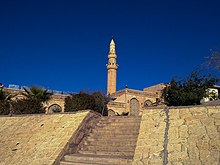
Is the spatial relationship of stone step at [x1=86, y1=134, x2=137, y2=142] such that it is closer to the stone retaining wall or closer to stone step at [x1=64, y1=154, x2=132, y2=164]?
the stone retaining wall

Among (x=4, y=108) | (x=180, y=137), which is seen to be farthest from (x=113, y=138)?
(x=4, y=108)

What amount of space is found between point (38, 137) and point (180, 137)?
5035 mm

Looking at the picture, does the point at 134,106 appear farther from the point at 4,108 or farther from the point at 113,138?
the point at 113,138

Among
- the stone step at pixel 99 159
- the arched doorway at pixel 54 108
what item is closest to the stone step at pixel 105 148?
the stone step at pixel 99 159

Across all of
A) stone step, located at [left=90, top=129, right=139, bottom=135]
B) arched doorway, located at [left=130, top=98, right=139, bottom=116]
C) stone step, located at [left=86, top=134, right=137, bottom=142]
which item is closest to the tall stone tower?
arched doorway, located at [left=130, top=98, right=139, bottom=116]

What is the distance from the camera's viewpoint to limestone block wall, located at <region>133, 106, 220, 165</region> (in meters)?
5.66

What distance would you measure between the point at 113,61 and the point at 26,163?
39.1 metres

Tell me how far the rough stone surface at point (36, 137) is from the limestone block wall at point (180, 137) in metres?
2.62

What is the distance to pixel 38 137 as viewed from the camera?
856 cm

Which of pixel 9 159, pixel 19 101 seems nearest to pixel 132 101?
pixel 19 101

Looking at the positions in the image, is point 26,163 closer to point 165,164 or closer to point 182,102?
point 165,164

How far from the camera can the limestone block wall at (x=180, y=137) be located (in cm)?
566

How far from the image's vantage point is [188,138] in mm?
6344

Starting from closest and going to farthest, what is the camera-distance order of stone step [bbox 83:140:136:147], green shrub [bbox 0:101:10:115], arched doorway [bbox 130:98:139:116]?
stone step [bbox 83:140:136:147] < green shrub [bbox 0:101:10:115] < arched doorway [bbox 130:98:139:116]
